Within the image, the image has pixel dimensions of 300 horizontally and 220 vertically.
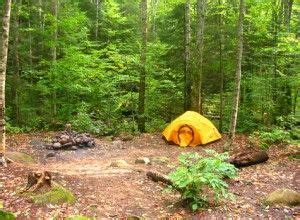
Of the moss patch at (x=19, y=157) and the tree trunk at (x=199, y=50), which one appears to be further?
the tree trunk at (x=199, y=50)

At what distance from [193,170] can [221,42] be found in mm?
11743

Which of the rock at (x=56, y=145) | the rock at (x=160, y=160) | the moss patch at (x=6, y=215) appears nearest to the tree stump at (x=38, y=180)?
the moss patch at (x=6, y=215)

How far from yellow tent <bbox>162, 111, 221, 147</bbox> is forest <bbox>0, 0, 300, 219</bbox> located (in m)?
0.06

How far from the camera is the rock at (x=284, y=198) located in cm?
702

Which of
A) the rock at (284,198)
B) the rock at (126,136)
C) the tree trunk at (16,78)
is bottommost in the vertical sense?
the rock at (126,136)

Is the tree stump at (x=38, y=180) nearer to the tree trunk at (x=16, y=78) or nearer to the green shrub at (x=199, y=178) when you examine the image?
the green shrub at (x=199, y=178)

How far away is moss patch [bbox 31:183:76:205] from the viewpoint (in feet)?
21.8

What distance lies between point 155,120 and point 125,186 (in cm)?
1090

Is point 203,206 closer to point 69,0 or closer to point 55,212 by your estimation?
point 55,212

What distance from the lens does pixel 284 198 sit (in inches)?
279

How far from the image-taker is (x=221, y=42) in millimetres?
17375

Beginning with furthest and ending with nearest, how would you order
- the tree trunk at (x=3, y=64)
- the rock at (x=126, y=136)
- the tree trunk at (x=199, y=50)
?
1. the tree trunk at (x=199, y=50)
2. the rock at (x=126, y=136)
3. the tree trunk at (x=3, y=64)

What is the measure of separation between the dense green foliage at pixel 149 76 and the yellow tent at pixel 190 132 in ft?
9.90

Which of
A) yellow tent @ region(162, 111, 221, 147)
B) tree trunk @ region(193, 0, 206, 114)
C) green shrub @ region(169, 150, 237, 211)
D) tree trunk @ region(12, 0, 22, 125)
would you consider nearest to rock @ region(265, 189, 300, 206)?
green shrub @ region(169, 150, 237, 211)
